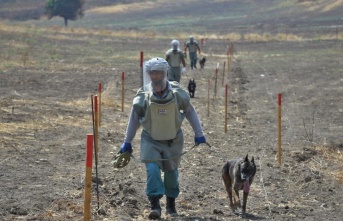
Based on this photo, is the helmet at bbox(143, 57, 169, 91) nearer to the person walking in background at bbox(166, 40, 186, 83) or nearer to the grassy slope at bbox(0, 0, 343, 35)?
the person walking in background at bbox(166, 40, 186, 83)

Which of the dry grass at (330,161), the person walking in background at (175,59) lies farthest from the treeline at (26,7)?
the dry grass at (330,161)

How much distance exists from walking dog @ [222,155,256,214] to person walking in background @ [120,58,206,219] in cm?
67

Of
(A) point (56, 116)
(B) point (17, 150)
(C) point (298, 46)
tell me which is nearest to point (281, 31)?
(C) point (298, 46)

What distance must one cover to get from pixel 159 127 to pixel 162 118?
0.40 feet

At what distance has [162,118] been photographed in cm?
973

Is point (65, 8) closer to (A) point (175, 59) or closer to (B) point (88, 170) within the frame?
(A) point (175, 59)

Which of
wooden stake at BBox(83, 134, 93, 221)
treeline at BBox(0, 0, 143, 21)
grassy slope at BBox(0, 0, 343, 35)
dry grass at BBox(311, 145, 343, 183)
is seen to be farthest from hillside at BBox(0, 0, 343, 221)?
treeline at BBox(0, 0, 143, 21)

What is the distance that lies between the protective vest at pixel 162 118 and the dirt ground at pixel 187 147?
100 cm

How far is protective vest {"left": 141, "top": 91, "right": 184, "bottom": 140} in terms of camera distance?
31.8ft

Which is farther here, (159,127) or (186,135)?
(186,135)

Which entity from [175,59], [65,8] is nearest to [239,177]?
[175,59]

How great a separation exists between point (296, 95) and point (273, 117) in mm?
5647

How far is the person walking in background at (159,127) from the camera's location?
382 inches

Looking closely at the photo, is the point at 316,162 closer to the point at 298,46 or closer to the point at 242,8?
the point at 298,46
